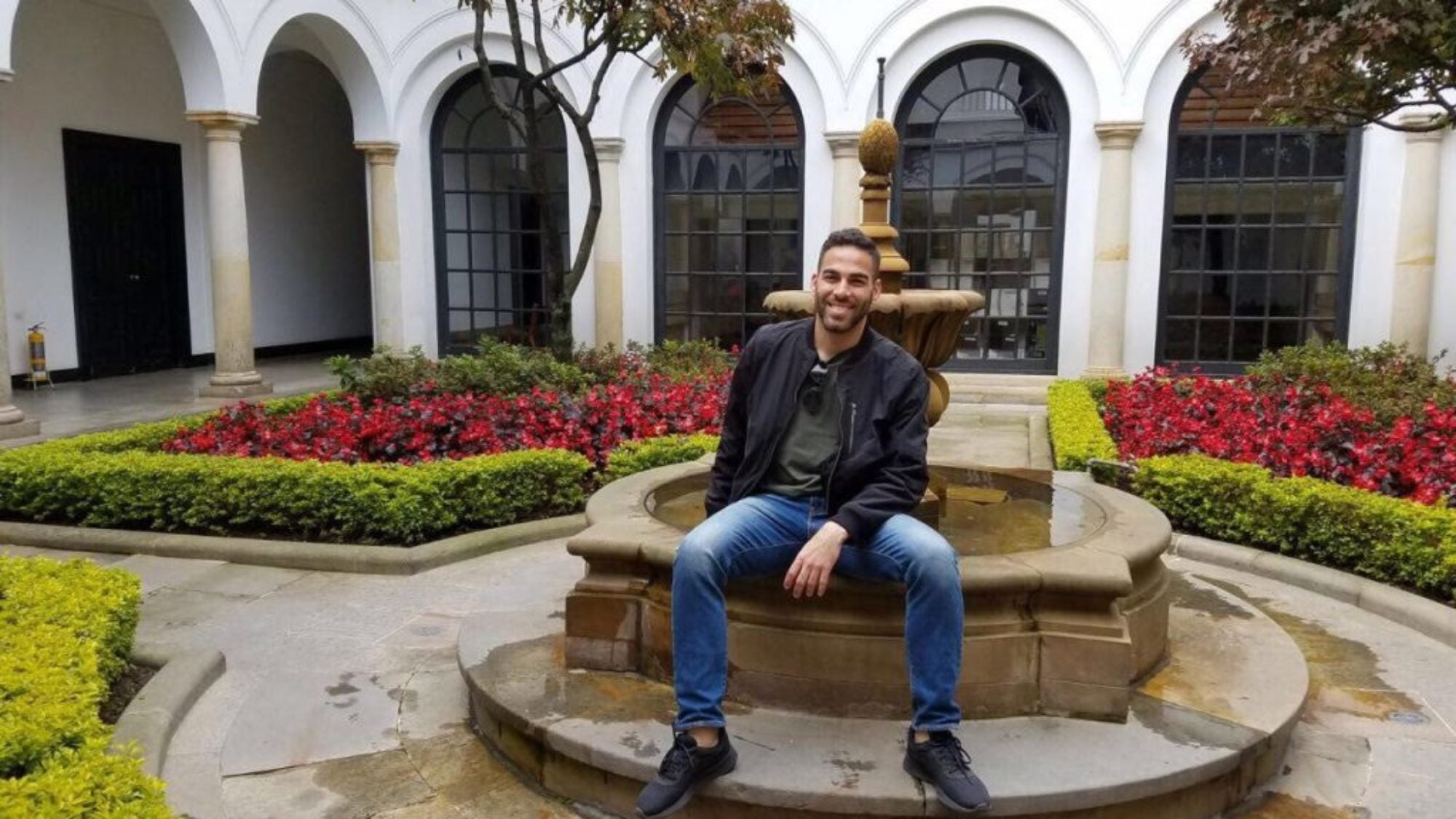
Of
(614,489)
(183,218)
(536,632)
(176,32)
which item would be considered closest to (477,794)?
(536,632)

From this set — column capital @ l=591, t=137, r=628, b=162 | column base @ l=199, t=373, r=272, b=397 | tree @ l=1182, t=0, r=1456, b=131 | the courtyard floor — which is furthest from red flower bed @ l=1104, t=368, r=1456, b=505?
column base @ l=199, t=373, r=272, b=397

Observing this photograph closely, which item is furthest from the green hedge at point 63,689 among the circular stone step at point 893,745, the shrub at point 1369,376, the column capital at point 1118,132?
the column capital at point 1118,132

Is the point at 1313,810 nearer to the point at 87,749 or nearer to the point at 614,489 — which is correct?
the point at 614,489

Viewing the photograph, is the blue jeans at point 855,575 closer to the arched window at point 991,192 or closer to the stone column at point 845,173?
the stone column at point 845,173

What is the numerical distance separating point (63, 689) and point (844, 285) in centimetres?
270

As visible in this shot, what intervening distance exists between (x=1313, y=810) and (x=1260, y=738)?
26 cm

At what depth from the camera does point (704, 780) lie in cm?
307

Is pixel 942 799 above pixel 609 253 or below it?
below

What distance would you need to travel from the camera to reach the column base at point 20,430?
9.41 m

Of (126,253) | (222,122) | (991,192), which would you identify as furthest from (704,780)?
(126,253)

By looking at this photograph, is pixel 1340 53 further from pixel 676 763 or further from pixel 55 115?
pixel 55 115

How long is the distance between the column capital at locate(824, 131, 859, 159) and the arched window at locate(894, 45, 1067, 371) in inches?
26.5

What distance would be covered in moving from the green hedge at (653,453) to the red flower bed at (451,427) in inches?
13.4

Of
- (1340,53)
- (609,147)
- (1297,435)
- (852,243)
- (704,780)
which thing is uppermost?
(609,147)
